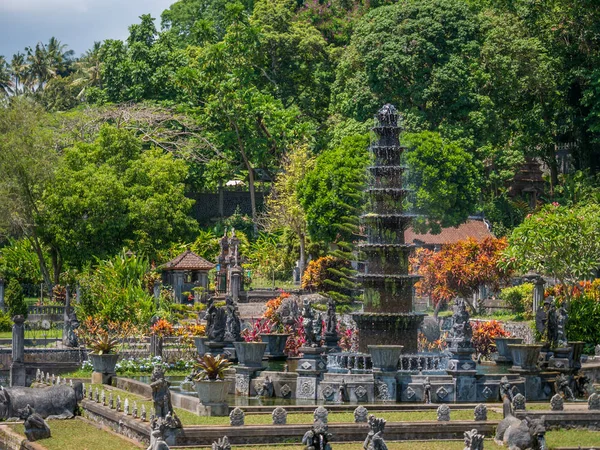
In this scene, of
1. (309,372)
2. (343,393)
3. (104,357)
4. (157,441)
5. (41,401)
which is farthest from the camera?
(104,357)

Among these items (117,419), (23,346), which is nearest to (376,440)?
(117,419)

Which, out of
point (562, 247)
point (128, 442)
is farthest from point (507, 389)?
point (562, 247)

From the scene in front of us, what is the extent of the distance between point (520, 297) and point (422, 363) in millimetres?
23608

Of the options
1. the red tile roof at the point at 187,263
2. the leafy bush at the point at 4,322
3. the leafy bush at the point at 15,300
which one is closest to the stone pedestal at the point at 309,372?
the leafy bush at the point at 4,322

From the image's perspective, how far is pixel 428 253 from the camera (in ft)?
205

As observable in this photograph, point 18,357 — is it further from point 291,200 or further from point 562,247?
point 291,200

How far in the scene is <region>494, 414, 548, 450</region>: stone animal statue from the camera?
28.0 metres

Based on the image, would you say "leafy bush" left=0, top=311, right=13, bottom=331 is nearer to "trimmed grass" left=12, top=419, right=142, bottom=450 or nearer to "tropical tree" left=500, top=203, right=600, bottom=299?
"tropical tree" left=500, top=203, right=600, bottom=299

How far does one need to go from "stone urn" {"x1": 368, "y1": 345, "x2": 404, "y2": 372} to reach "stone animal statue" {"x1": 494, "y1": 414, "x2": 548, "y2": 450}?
6236 millimetres

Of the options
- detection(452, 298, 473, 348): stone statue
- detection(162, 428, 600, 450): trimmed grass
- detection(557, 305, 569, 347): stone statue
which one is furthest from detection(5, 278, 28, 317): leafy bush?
detection(162, 428, 600, 450): trimmed grass

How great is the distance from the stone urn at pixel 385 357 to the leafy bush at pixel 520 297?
80.1 feet

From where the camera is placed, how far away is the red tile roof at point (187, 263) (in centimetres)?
6619

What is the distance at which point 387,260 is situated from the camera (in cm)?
4041

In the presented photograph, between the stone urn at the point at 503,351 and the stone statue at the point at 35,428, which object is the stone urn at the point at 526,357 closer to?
the stone urn at the point at 503,351
